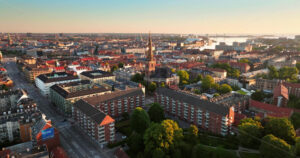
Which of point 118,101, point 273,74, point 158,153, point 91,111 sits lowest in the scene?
point 158,153

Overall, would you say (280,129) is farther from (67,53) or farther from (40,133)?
(67,53)

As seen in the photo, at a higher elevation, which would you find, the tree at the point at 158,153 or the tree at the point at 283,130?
the tree at the point at 283,130

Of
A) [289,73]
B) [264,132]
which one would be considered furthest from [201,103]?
[289,73]

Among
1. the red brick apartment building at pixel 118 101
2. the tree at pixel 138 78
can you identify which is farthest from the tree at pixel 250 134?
the tree at pixel 138 78

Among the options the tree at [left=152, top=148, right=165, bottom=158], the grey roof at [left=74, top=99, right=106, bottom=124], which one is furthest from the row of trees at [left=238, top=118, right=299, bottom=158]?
the grey roof at [left=74, top=99, right=106, bottom=124]

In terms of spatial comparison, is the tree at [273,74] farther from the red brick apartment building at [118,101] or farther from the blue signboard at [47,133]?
the blue signboard at [47,133]

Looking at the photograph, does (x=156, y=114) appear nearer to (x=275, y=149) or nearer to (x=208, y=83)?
(x=275, y=149)
